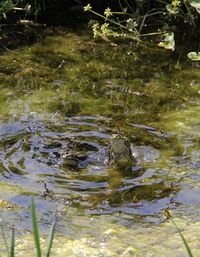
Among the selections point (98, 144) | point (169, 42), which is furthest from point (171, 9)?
point (98, 144)

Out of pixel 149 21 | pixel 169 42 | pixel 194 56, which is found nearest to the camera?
pixel 194 56

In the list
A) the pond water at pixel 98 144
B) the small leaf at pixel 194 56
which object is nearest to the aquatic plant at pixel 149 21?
the small leaf at pixel 194 56

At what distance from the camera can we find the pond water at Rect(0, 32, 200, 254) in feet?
7.13

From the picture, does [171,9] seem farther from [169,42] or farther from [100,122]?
[100,122]

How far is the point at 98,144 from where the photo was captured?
9.89 ft

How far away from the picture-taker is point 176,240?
6.55 ft

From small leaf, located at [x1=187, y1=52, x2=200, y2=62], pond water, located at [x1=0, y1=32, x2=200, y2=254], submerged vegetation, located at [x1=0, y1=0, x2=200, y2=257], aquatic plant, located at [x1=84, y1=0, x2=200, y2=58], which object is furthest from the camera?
aquatic plant, located at [x1=84, y1=0, x2=200, y2=58]

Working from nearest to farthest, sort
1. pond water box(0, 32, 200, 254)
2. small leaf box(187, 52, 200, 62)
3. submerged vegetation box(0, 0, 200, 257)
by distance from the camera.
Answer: pond water box(0, 32, 200, 254), submerged vegetation box(0, 0, 200, 257), small leaf box(187, 52, 200, 62)

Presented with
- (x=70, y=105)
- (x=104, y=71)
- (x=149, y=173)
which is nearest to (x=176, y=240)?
(x=149, y=173)

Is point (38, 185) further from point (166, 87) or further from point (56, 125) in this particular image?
point (166, 87)

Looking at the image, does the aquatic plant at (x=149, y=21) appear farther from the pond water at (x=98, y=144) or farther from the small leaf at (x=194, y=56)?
the pond water at (x=98, y=144)

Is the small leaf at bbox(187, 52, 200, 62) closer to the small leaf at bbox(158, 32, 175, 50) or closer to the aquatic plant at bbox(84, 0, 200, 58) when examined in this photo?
the aquatic plant at bbox(84, 0, 200, 58)

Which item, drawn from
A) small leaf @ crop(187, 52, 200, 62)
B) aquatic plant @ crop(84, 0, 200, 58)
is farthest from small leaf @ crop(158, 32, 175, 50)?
small leaf @ crop(187, 52, 200, 62)

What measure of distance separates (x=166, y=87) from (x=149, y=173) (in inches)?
44.4
